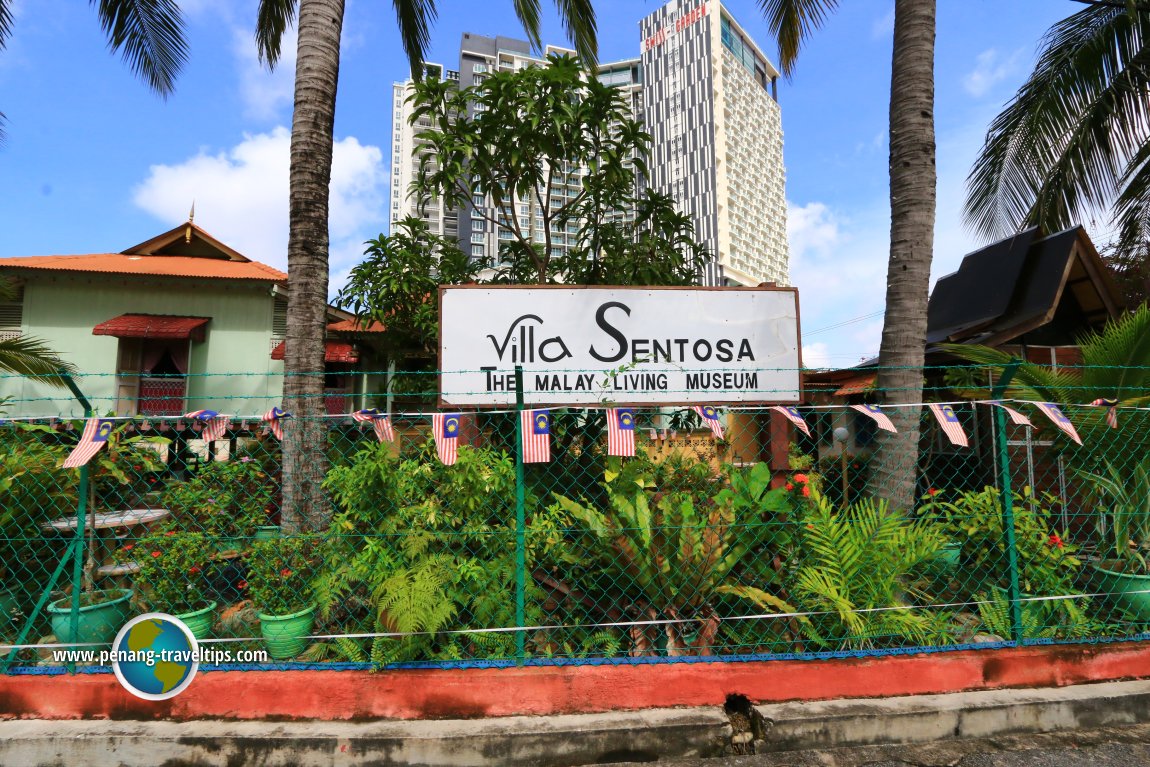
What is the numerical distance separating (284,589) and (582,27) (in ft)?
25.9

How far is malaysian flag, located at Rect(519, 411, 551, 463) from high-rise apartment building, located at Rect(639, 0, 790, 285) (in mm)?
89673

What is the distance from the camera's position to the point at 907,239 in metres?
4.61

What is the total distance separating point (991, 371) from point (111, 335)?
1786 cm

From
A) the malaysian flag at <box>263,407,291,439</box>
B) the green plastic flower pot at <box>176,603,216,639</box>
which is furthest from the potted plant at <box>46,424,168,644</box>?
the malaysian flag at <box>263,407,291,439</box>

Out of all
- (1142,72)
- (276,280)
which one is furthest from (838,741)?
(276,280)

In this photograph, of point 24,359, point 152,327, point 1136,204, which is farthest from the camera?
point 152,327

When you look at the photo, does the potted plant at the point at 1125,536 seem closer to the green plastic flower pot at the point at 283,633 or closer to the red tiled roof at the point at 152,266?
the green plastic flower pot at the point at 283,633

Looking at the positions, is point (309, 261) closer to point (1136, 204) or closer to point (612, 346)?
point (612, 346)

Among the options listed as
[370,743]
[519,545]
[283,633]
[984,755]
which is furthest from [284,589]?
[984,755]

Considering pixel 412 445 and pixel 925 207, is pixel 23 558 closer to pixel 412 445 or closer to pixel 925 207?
pixel 412 445

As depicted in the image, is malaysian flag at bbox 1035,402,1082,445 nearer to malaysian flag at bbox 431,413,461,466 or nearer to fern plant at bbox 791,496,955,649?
fern plant at bbox 791,496,955,649

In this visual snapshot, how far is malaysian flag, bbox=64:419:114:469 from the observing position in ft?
9.95

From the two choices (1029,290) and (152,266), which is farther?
(152,266)

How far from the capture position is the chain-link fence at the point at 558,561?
320 centimetres
